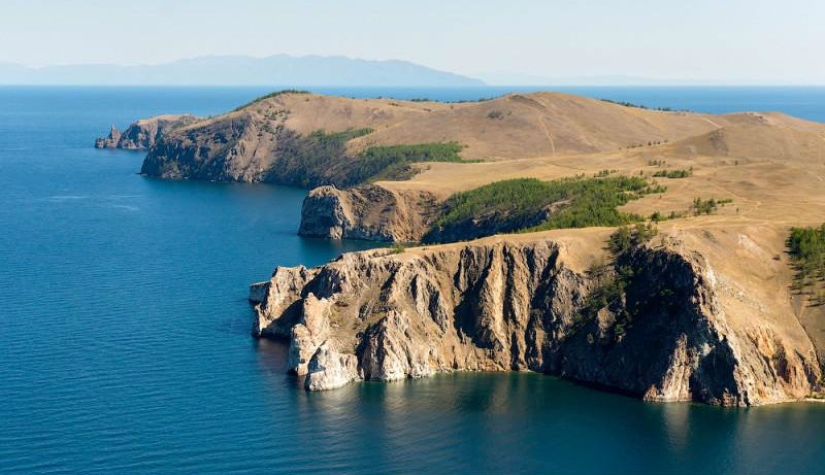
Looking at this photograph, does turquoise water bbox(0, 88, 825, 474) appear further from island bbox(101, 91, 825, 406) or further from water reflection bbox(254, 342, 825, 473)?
island bbox(101, 91, 825, 406)

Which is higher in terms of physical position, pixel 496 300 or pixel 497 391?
pixel 496 300

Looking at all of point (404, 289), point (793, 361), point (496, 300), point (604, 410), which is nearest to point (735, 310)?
point (793, 361)

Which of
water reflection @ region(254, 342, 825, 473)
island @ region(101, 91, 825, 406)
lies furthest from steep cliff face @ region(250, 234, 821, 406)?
water reflection @ region(254, 342, 825, 473)

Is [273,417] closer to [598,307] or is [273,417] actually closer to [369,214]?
[598,307]

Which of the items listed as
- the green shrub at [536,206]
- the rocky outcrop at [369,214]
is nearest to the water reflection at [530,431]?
the green shrub at [536,206]

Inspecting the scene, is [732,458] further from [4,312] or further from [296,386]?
[4,312]

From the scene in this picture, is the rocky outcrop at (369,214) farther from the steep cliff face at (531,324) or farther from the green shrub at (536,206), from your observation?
the steep cliff face at (531,324)
